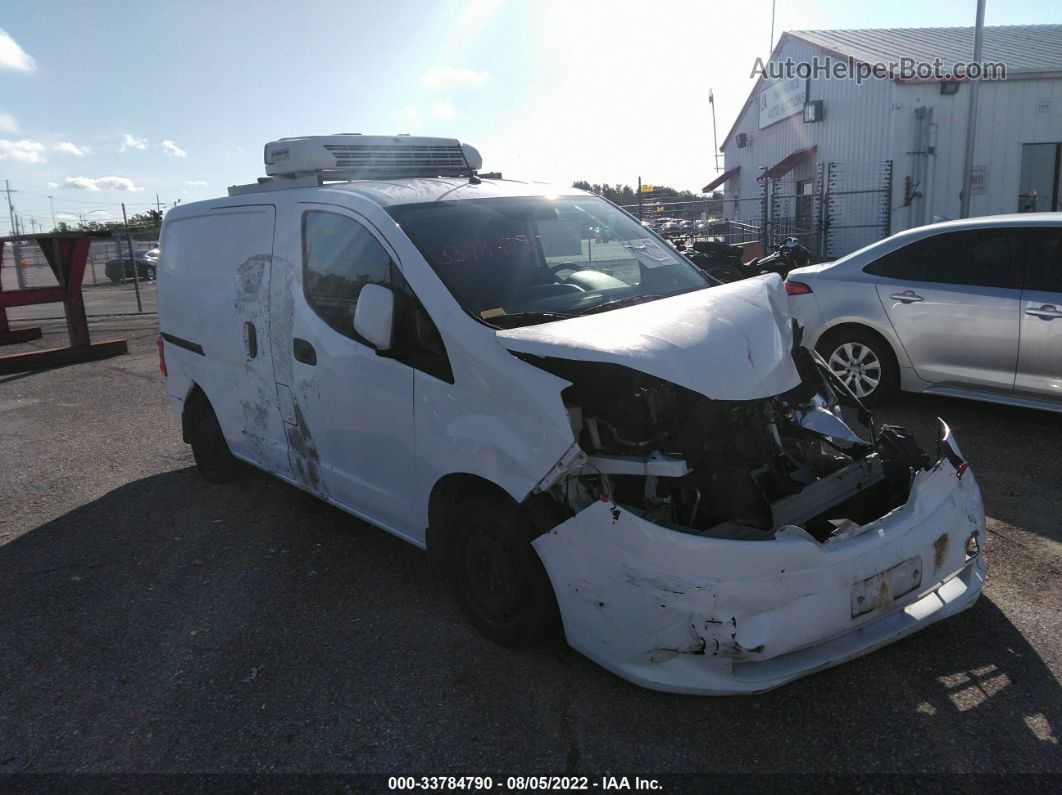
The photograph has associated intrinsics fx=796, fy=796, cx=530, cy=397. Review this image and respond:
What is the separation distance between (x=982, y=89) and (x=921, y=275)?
16.6 meters

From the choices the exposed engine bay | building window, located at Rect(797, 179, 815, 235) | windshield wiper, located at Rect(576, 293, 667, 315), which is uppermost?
building window, located at Rect(797, 179, 815, 235)

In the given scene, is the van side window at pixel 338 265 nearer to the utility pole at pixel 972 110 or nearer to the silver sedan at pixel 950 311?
the silver sedan at pixel 950 311

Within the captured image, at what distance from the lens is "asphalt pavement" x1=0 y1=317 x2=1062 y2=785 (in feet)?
8.67

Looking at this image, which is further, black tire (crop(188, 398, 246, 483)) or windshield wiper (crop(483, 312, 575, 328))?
black tire (crop(188, 398, 246, 483))

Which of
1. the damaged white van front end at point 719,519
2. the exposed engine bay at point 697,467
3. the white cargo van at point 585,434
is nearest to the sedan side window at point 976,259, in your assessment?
the white cargo van at point 585,434

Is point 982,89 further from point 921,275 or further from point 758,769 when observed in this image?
point 758,769

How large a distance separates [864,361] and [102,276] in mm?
33824

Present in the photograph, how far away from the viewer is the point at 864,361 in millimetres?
6508

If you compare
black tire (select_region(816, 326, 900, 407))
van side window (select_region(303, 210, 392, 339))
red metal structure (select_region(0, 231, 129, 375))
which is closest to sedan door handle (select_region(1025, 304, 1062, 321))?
black tire (select_region(816, 326, 900, 407))

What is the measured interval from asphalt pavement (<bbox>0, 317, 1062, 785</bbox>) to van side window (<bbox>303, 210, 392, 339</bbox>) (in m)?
1.36

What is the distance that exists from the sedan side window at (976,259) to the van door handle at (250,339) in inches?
194

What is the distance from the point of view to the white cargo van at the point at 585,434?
8.58 feet

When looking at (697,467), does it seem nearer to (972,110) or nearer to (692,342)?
(692,342)

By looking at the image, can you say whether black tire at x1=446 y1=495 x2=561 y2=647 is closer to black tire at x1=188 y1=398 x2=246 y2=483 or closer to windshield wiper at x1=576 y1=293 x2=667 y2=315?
windshield wiper at x1=576 y1=293 x2=667 y2=315
